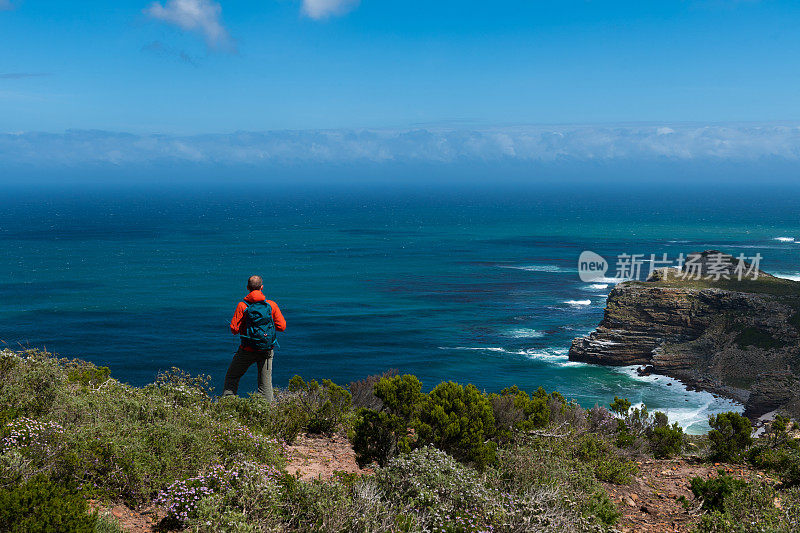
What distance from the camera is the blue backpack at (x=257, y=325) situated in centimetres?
945

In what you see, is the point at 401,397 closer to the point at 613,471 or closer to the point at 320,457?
the point at 320,457

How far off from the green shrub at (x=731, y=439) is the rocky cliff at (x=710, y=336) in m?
45.1

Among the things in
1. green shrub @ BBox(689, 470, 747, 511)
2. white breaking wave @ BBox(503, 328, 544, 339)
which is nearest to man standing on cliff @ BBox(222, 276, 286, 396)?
green shrub @ BBox(689, 470, 747, 511)

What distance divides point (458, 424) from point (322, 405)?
3.66 m

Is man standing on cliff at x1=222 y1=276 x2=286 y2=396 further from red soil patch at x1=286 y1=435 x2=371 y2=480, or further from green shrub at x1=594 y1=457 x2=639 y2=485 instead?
green shrub at x1=594 y1=457 x2=639 y2=485

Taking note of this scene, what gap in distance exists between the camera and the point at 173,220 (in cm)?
17925

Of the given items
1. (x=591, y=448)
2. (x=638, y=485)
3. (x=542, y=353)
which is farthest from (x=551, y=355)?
(x=638, y=485)

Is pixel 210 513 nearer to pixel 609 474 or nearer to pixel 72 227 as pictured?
pixel 609 474

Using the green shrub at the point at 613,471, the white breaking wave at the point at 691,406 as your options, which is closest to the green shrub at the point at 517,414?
the green shrub at the point at 613,471

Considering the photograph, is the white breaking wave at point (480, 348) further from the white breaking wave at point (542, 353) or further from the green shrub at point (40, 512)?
the green shrub at point (40, 512)

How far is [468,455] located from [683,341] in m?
60.4

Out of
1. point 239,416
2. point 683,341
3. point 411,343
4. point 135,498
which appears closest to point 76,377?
point 239,416

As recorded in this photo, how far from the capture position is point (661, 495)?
379 inches

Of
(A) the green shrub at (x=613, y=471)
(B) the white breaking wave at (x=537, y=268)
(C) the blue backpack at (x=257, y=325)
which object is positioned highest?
(C) the blue backpack at (x=257, y=325)
